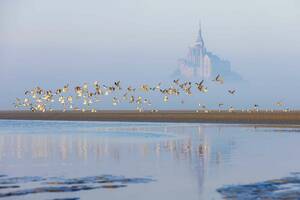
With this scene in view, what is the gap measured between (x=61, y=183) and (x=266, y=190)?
29.0ft

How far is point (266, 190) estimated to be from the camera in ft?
76.3

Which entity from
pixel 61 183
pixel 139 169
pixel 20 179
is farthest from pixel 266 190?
pixel 20 179

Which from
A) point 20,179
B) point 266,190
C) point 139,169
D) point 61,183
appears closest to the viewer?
point 266,190

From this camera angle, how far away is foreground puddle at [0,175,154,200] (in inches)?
916

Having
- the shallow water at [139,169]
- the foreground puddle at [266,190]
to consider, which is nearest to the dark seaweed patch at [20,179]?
the shallow water at [139,169]

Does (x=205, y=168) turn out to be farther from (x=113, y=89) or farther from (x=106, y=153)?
(x=113, y=89)

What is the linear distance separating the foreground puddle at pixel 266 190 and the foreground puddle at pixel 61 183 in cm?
449

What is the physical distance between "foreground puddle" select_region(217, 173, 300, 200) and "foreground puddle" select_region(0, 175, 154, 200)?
449cm

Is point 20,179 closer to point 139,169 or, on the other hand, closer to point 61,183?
point 61,183

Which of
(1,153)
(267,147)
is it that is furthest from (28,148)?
(267,147)

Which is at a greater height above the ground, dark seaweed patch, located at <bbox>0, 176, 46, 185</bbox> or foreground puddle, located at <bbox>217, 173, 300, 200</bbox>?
dark seaweed patch, located at <bbox>0, 176, 46, 185</bbox>

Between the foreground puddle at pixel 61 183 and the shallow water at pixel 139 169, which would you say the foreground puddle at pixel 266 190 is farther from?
the foreground puddle at pixel 61 183

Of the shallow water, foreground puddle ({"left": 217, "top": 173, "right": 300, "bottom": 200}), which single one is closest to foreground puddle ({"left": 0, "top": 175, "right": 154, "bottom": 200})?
the shallow water

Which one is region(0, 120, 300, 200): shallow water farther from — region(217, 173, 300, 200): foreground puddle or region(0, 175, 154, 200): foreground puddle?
region(217, 173, 300, 200): foreground puddle
